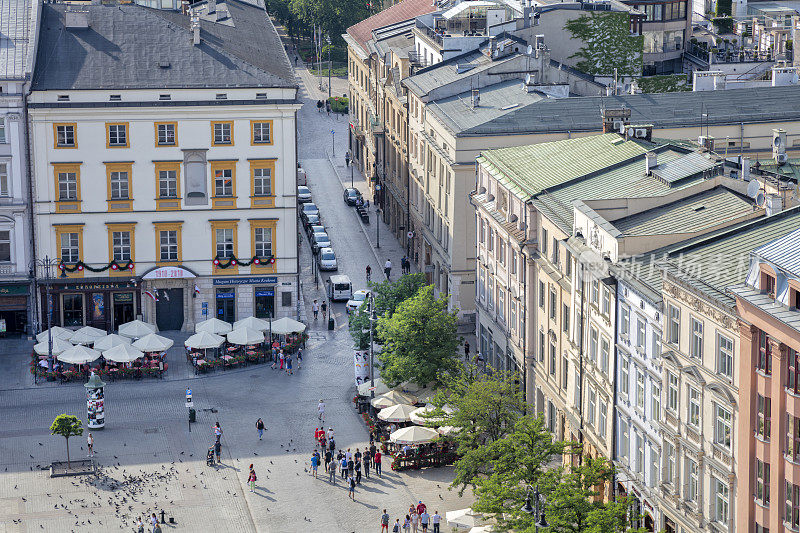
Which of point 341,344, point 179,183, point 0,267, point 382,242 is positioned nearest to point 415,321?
point 341,344

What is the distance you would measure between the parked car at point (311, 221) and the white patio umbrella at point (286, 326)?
32.8 m

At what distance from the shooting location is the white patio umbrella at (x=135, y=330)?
108000 mm

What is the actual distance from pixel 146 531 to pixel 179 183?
3739 cm

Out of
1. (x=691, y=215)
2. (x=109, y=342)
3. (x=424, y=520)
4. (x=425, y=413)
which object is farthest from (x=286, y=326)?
(x=691, y=215)

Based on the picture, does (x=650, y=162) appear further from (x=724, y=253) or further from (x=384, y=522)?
(x=384, y=522)

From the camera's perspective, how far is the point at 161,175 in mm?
112375

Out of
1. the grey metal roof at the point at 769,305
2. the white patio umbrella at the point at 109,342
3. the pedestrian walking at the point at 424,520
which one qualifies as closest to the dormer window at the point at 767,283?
the grey metal roof at the point at 769,305

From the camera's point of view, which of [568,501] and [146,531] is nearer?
[568,501]

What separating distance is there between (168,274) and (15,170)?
13.2 metres

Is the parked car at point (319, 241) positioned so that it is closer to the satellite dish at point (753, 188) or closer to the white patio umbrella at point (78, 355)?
the white patio umbrella at point (78, 355)

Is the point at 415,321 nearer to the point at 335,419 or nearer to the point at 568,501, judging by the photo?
the point at 335,419

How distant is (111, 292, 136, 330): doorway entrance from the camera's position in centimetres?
11399

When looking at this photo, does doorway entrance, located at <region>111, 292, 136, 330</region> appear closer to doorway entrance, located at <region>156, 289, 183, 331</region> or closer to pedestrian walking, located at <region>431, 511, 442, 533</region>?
doorway entrance, located at <region>156, 289, 183, 331</region>

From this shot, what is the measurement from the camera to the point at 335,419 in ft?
321
